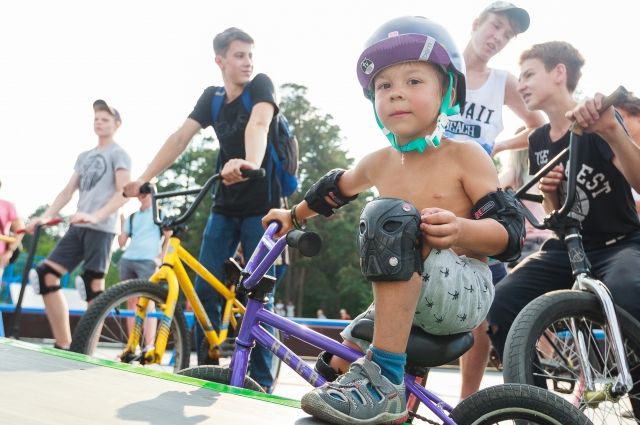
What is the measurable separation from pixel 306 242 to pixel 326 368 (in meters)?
0.40

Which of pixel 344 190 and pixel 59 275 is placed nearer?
pixel 344 190

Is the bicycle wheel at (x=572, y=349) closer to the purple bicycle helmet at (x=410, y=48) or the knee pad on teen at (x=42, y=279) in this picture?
the purple bicycle helmet at (x=410, y=48)

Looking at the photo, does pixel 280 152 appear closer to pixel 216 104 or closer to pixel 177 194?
pixel 216 104

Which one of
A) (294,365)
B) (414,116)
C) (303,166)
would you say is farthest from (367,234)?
(303,166)

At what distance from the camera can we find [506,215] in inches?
76.2

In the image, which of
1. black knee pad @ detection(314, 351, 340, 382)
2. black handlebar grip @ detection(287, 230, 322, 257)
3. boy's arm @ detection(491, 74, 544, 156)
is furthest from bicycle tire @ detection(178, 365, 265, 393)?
boy's arm @ detection(491, 74, 544, 156)

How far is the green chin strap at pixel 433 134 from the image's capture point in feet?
6.84

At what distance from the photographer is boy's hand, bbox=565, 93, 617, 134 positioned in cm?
262

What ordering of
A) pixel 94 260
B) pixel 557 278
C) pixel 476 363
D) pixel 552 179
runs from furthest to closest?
1. pixel 94 260
2. pixel 476 363
3. pixel 557 278
4. pixel 552 179

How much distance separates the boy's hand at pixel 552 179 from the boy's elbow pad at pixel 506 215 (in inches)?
43.2

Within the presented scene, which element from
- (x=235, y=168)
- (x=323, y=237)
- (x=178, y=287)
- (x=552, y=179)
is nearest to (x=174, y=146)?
(x=178, y=287)

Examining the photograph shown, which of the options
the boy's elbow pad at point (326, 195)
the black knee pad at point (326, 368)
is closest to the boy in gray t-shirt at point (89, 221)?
the boy's elbow pad at point (326, 195)

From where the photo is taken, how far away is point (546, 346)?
2.88 m

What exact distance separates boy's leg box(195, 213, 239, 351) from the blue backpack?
1.15ft
